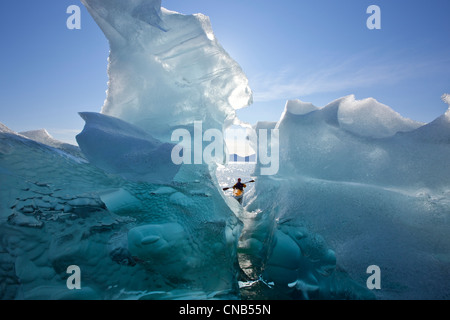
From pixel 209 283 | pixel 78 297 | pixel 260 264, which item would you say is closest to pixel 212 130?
pixel 260 264

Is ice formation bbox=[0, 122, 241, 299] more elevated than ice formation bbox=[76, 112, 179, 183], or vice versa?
ice formation bbox=[76, 112, 179, 183]

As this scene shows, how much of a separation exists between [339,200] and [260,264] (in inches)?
49.2

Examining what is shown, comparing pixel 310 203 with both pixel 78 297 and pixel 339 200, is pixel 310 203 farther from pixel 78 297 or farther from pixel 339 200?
pixel 78 297

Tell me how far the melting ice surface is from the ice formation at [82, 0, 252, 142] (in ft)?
0.07

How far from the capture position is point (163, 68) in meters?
3.83

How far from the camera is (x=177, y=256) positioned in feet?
6.95

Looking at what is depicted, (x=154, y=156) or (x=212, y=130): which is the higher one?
(x=212, y=130)

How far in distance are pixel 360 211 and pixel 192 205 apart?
1896mm

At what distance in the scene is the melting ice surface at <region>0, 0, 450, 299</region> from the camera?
6.30ft

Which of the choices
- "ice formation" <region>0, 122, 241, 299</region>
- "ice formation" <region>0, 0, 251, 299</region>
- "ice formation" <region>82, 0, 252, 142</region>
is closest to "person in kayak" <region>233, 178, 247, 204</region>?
"ice formation" <region>82, 0, 252, 142</region>

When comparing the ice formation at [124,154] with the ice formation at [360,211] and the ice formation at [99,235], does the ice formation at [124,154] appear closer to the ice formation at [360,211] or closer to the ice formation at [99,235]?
the ice formation at [99,235]

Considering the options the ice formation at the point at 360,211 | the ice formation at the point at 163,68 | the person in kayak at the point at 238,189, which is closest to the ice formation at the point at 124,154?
the ice formation at the point at 163,68

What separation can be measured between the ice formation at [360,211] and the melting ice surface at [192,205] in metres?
0.01

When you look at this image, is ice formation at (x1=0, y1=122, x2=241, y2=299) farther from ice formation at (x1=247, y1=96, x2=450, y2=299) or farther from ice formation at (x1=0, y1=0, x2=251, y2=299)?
ice formation at (x1=247, y1=96, x2=450, y2=299)
